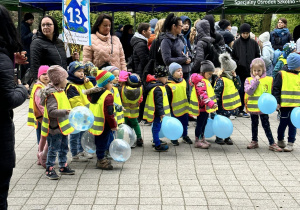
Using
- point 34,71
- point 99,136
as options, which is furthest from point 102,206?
point 34,71

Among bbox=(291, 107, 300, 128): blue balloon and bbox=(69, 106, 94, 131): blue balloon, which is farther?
bbox=(291, 107, 300, 128): blue balloon

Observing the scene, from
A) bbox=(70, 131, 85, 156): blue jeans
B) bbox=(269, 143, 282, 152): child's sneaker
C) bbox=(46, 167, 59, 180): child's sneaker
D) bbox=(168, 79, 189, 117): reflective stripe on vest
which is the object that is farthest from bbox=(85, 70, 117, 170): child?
bbox=(269, 143, 282, 152): child's sneaker

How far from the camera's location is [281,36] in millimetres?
12680

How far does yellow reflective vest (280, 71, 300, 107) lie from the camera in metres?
7.27

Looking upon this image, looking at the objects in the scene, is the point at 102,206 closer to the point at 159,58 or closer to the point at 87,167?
the point at 87,167

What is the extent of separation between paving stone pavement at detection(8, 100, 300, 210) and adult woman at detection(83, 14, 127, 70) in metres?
1.53

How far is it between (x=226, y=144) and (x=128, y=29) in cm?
601

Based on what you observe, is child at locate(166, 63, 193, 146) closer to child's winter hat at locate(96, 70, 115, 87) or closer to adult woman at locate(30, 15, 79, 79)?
child's winter hat at locate(96, 70, 115, 87)

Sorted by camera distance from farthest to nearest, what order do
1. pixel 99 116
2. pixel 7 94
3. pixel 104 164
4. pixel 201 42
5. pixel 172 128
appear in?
pixel 201 42
pixel 172 128
pixel 104 164
pixel 99 116
pixel 7 94

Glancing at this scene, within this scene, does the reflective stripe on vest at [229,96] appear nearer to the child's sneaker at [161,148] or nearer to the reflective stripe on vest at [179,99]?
the reflective stripe on vest at [179,99]

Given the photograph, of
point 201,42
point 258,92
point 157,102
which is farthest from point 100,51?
point 258,92

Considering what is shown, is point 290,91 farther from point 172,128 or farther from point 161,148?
point 161,148

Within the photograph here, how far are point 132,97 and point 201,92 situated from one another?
3.49ft

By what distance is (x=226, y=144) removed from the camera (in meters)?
7.98
